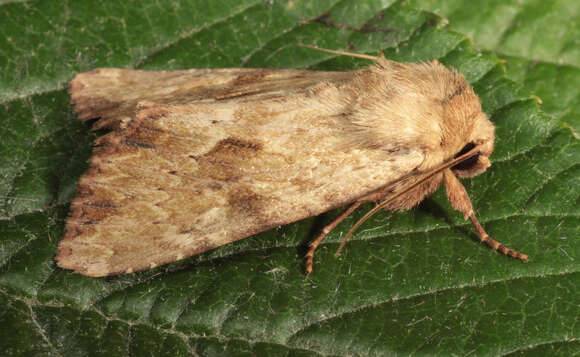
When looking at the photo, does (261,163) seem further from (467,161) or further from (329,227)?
(467,161)

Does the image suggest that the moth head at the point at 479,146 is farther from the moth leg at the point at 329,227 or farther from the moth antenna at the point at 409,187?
the moth leg at the point at 329,227

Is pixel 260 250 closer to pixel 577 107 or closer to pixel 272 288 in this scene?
pixel 272 288

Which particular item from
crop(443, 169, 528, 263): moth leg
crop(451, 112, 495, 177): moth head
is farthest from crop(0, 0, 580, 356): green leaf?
crop(451, 112, 495, 177): moth head

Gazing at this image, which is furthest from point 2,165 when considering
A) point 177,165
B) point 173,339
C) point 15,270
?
point 173,339

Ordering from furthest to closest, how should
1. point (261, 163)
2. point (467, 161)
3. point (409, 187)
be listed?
point (467, 161) → point (409, 187) → point (261, 163)

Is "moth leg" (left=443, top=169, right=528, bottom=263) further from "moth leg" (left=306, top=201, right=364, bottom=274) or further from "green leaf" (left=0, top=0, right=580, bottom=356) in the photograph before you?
"moth leg" (left=306, top=201, right=364, bottom=274)

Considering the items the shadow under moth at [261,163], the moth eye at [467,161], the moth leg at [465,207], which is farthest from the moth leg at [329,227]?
the moth eye at [467,161]

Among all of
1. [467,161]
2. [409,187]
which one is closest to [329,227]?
[409,187]
